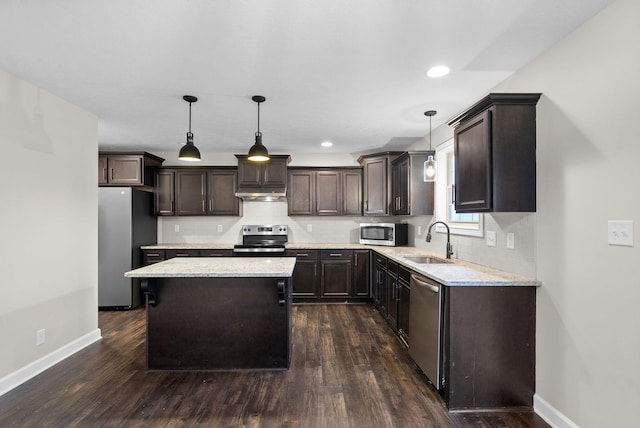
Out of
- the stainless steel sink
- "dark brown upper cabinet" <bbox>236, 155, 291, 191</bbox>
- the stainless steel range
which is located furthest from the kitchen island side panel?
"dark brown upper cabinet" <bbox>236, 155, 291, 191</bbox>

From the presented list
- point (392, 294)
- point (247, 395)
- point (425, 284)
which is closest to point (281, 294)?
point (247, 395)

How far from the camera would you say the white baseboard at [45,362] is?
240cm

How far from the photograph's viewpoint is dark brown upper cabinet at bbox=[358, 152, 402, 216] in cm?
463

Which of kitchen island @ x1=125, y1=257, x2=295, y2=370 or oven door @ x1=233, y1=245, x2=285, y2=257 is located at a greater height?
oven door @ x1=233, y1=245, x2=285, y2=257

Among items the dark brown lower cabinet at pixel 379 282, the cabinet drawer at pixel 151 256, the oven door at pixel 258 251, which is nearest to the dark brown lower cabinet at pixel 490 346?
the dark brown lower cabinet at pixel 379 282

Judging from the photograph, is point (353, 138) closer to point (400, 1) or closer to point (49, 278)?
point (400, 1)

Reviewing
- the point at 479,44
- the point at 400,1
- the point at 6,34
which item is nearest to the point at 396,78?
the point at 479,44

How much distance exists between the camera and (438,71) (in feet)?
7.79

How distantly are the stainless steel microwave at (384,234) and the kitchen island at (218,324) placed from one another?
2.34 m

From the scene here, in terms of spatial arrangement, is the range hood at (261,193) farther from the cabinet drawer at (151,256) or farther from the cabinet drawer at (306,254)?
the cabinet drawer at (151,256)

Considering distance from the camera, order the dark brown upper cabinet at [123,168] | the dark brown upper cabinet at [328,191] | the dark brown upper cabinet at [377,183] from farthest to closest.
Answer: the dark brown upper cabinet at [328,191], the dark brown upper cabinet at [377,183], the dark brown upper cabinet at [123,168]

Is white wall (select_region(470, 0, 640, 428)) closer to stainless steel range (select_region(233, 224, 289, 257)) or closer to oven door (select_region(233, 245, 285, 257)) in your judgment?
oven door (select_region(233, 245, 285, 257))

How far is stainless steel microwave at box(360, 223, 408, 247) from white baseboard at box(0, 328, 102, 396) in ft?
11.7

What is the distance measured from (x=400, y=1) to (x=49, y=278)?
3408 millimetres
